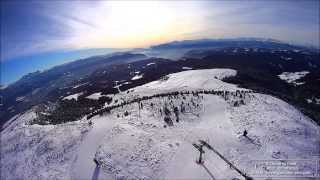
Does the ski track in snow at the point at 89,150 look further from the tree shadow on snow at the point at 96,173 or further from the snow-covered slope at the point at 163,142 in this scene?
the tree shadow on snow at the point at 96,173

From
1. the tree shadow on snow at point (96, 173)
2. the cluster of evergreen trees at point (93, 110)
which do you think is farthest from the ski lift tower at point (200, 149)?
the tree shadow on snow at point (96, 173)

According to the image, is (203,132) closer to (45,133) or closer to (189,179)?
(189,179)

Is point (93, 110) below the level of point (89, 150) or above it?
below

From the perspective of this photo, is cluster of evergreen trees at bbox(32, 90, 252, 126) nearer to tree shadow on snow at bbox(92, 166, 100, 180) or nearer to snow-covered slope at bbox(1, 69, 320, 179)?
snow-covered slope at bbox(1, 69, 320, 179)

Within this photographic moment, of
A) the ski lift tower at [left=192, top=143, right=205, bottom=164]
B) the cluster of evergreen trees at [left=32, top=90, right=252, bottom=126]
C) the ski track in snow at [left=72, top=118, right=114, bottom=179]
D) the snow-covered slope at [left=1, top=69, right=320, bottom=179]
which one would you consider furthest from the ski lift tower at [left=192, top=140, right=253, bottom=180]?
the ski track in snow at [left=72, top=118, right=114, bottom=179]

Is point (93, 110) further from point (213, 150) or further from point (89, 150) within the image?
point (213, 150)

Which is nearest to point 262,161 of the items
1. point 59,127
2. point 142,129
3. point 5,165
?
point 142,129

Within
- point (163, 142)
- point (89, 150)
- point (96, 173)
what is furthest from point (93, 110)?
point (96, 173)

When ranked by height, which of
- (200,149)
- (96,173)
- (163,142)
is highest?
(200,149)
